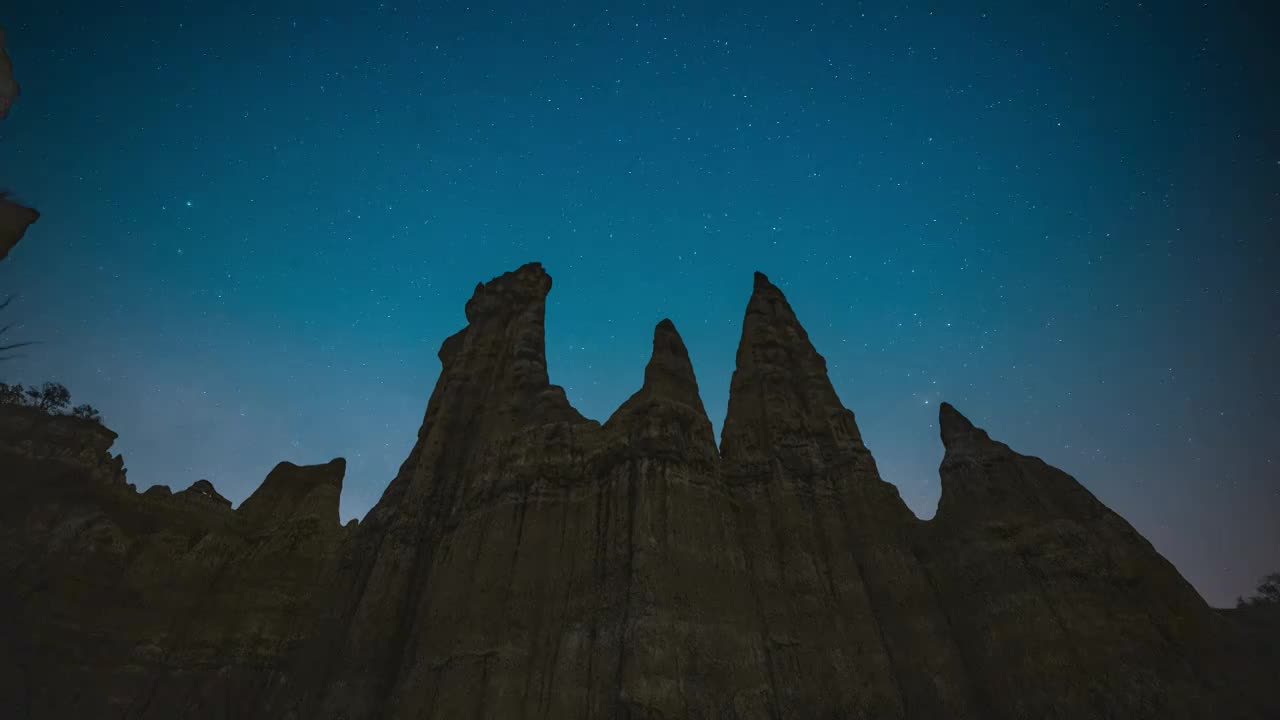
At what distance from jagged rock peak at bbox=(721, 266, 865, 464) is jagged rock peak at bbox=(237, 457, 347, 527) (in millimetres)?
28452

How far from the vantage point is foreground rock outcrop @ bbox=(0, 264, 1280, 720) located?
20312 millimetres

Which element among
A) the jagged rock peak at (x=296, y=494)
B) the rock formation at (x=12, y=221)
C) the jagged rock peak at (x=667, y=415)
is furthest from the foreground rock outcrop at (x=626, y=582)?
the rock formation at (x=12, y=221)

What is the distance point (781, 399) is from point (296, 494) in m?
34.9

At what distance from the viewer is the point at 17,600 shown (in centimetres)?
2955

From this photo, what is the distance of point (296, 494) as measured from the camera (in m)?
41.6

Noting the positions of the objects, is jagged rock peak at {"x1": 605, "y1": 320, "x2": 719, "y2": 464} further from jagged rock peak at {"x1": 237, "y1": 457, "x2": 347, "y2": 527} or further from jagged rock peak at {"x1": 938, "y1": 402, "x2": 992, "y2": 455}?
jagged rock peak at {"x1": 237, "y1": 457, "x2": 347, "y2": 527}

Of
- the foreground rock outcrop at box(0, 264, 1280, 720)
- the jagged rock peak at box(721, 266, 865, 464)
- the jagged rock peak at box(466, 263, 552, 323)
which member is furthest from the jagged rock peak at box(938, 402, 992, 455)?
the jagged rock peak at box(466, 263, 552, 323)

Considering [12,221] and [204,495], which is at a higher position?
[204,495]

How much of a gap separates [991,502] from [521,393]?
79.5 ft

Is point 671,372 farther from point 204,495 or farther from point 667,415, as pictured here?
point 204,495

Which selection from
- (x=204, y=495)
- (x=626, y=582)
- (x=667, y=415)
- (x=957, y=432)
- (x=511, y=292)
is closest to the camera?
(x=626, y=582)

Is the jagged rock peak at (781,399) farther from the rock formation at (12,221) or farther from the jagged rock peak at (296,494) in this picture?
the jagged rock peak at (296,494)

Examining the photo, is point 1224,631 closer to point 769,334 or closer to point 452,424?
point 769,334

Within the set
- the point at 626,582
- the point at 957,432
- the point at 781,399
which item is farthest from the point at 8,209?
the point at 957,432
